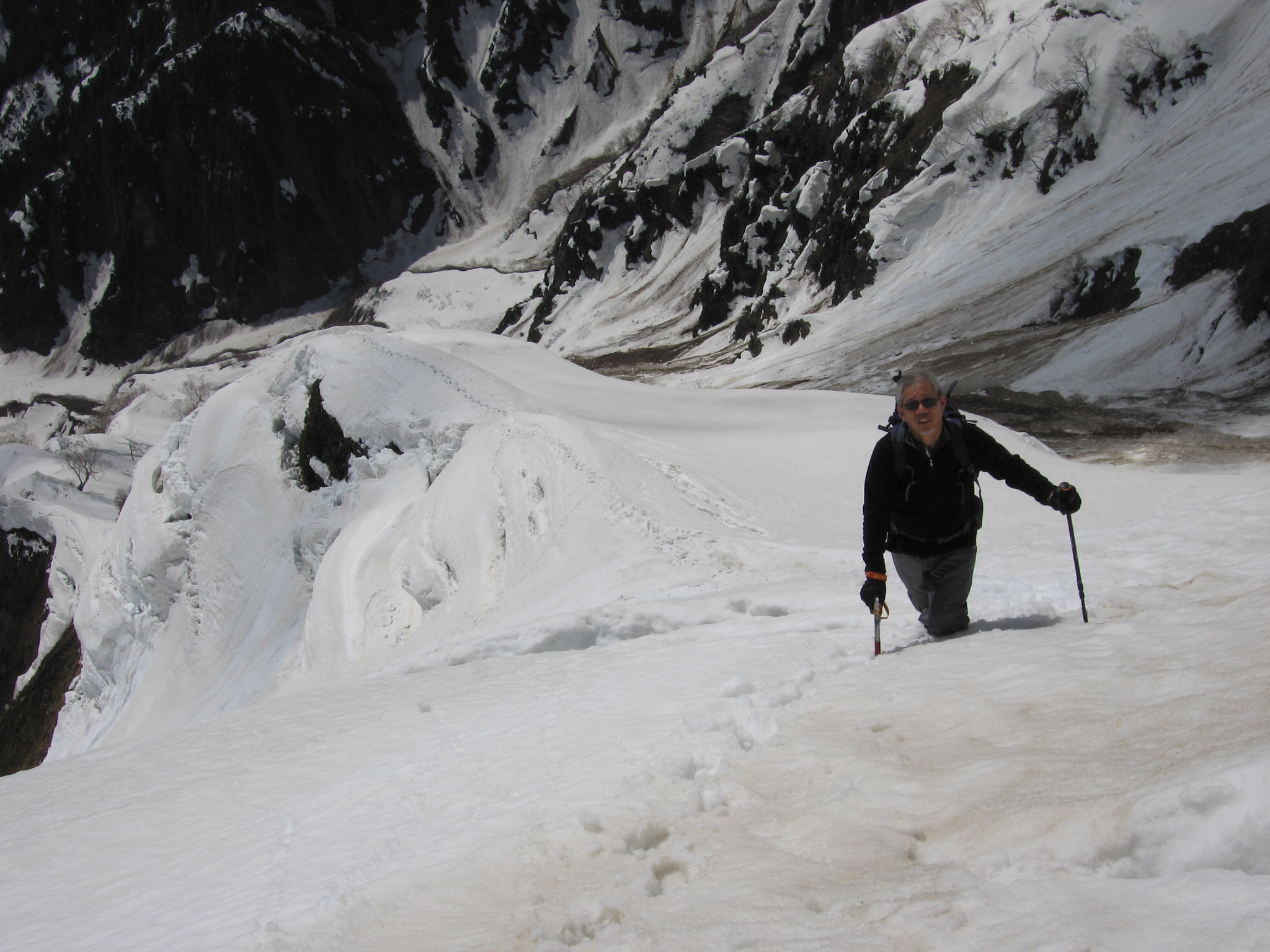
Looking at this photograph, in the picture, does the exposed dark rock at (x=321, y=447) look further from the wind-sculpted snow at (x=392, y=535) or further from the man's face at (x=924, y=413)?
the man's face at (x=924, y=413)

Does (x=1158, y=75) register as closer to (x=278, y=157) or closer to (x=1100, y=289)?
(x=1100, y=289)

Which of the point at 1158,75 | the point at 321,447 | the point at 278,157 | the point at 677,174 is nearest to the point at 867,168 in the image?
the point at 1158,75

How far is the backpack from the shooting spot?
407 centimetres

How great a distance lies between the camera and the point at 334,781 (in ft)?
13.0

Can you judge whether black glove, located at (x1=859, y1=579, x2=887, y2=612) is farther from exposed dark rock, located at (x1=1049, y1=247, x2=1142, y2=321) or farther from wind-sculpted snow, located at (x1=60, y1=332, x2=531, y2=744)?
exposed dark rock, located at (x1=1049, y1=247, x2=1142, y2=321)

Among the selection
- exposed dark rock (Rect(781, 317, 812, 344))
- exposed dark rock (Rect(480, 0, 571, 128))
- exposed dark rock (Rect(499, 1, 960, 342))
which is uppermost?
exposed dark rock (Rect(480, 0, 571, 128))

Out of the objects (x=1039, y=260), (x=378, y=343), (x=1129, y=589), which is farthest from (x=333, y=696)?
(x=1039, y=260)

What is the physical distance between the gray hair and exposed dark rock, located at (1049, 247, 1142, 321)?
79.4 ft

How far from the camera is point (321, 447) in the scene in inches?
746

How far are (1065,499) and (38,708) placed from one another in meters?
37.0

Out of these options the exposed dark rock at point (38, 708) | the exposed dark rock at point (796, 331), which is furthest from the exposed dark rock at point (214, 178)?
the exposed dark rock at point (38, 708)

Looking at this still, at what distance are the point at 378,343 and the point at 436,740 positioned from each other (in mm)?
16191

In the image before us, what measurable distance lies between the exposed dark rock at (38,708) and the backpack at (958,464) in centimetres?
3170

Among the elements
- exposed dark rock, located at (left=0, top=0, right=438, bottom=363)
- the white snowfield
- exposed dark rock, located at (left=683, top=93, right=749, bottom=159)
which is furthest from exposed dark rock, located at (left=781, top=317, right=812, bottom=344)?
exposed dark rock, located at (left=0, top=0, right=438, bottom=363)
